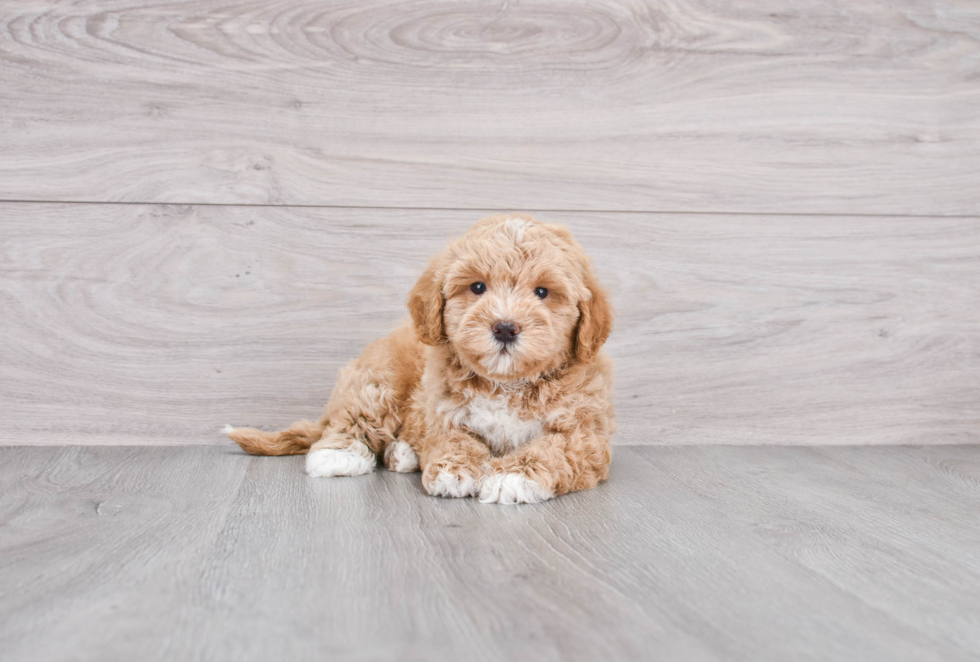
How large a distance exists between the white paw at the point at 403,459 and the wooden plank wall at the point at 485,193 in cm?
42

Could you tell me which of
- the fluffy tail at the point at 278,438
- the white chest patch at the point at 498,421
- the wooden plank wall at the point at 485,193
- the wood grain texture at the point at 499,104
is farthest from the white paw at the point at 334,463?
the wood grain texture at the point at 499,104

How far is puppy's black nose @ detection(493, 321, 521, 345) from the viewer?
154 centimetres

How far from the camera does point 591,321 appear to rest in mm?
1660

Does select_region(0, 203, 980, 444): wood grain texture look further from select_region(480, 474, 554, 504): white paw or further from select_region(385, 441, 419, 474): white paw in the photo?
select_region(480, 474, 554, 504): white paw

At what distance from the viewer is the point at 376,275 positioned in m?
2.21

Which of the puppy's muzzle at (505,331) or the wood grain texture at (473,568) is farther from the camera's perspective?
the puppy's muzzle at (505,331)

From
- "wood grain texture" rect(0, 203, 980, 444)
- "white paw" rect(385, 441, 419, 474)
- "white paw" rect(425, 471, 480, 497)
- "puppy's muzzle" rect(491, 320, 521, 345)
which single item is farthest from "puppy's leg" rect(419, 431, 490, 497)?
"wood grain texture" rect(0, 203, 980, 444)

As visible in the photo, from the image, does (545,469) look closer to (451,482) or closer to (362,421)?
(451,482)

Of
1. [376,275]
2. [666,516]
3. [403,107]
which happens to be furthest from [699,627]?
[403,107]

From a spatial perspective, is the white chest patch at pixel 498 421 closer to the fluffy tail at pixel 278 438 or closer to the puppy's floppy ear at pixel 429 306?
the puppy's floppy ear at pixel 429 306

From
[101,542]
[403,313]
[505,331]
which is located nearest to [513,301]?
[505,331]

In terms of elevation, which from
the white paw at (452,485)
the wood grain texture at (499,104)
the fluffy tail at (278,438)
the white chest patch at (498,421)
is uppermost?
the wood grain texture at (499,104)

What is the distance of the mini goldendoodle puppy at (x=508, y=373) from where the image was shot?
158 cm

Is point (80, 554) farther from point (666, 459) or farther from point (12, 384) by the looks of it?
point (666, 459)
